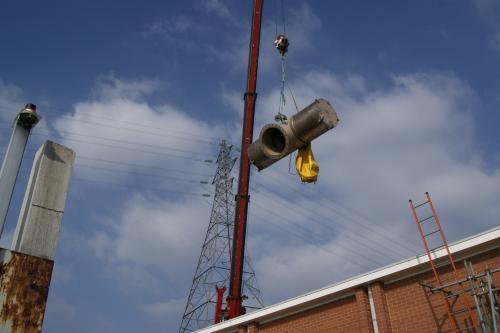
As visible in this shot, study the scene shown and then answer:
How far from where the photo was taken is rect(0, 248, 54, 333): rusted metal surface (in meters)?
2.82

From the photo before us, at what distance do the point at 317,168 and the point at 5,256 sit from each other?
6.82 metres

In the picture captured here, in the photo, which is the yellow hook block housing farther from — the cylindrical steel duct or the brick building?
the brick building

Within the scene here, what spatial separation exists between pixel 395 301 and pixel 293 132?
409 cm

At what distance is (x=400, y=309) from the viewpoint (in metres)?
8.70

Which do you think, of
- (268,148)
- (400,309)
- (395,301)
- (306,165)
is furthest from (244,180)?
(400,309)

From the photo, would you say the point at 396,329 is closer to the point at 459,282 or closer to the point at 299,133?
the point at 459,282

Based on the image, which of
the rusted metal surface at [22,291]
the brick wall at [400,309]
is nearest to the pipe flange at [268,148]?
the brick wall at [400,309]

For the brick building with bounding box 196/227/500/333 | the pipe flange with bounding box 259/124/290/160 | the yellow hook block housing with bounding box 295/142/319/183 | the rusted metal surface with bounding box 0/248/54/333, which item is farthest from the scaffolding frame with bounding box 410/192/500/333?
the rusted metal surface with bounding box 0/248/54/333

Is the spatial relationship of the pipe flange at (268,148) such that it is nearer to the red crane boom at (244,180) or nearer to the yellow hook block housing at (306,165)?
the yellow hook block housing at (306,165)

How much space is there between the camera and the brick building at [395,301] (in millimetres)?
7895

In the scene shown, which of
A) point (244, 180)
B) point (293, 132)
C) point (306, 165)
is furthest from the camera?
point (244, 180)

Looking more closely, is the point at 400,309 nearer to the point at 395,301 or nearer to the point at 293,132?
the point at 395,301

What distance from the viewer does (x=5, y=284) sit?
2.86 metres

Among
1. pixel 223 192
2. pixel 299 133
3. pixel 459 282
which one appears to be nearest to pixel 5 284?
pixel 299 133
